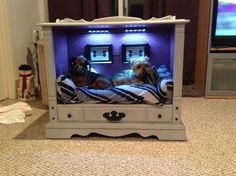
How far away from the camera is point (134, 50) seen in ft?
7.02

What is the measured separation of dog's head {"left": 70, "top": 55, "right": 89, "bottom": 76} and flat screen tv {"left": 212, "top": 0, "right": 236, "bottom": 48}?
1272 mm

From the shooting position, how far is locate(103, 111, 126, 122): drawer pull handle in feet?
5.78

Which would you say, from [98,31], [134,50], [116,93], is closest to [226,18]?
[134,50]

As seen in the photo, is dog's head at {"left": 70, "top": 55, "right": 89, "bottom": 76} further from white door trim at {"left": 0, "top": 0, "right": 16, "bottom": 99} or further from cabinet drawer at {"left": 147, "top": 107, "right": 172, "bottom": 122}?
white door trim at {"left": 0, "top": 0, "right": 16, "bottom": 99}

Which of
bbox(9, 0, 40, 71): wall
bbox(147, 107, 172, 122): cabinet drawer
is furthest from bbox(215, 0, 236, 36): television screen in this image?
bbox(9, 0, 40, 71): wall

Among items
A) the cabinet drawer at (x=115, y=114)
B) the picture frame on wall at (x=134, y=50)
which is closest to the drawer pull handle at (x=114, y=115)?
the cabinet drawer at (x=115, y=114)

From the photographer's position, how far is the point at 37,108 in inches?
95.9

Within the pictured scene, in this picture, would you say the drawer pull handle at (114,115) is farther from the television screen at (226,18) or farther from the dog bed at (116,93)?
the television screen at (226,18)

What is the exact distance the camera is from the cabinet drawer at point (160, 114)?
173cm

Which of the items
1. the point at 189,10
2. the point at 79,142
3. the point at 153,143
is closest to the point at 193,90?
the point at 189,10

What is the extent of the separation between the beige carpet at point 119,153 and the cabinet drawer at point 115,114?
0.43ft

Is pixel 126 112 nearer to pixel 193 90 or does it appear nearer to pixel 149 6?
pixel 193 90

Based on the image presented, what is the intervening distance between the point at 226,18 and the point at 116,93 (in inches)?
55.4

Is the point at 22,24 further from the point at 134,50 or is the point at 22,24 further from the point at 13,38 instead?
the point at 134,50
